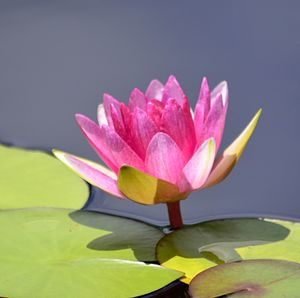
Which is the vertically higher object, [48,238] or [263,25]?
[263,25]

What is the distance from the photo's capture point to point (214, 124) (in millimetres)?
1410

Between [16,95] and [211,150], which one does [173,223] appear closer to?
[211,150]

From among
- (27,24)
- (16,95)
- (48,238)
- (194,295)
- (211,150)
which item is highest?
A: (27,24)

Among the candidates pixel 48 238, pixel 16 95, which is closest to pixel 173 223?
pixel 48 238

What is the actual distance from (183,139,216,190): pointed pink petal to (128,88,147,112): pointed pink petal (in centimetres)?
20

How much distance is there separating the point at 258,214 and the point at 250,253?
12.2 inches

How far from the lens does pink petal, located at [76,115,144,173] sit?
1354 millimetres

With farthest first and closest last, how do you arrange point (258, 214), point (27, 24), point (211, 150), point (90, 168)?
point (27, 24) < point (258, 214) < point (90, 168) < point (211, 150)

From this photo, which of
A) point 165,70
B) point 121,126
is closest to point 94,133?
point 121,126

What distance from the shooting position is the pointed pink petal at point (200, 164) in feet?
4.40

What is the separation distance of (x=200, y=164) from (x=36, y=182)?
63 cm

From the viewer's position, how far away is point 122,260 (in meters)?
1.38

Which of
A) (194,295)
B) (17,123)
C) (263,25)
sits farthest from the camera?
(263,25)

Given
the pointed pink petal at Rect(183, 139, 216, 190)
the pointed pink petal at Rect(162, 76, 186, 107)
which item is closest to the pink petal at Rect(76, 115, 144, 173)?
the pointed pink petal at Rect(183, 139, 216, 190)
